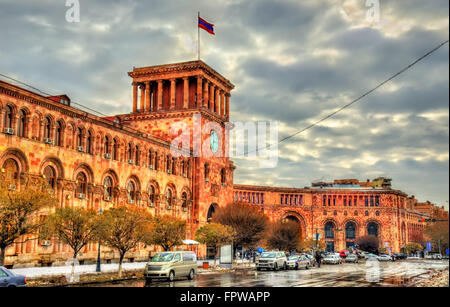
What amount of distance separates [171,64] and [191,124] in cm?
929

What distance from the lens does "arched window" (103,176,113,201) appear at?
46.0m

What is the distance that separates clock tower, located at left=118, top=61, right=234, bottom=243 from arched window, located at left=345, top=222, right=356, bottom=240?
56.7 metres

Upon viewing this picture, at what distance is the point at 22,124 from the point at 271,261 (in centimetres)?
2252

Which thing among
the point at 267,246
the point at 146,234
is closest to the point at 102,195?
the point at 146,234

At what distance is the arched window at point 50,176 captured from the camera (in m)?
39.1

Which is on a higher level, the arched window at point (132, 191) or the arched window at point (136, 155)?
the arched window at point (136, 155)

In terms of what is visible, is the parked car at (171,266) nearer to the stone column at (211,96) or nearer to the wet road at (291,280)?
the wet road at (291,280)

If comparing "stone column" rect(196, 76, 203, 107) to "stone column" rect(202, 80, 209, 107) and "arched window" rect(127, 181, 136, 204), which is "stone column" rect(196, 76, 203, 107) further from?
"arched window" rect(127, 181, 136, 204)

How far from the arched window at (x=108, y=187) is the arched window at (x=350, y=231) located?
8142cm

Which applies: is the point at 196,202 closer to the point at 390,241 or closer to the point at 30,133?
the point at 30,133

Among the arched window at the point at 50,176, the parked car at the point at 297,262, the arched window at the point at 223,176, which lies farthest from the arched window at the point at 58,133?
the arched window at the point at 223,176

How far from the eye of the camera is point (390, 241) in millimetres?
115438

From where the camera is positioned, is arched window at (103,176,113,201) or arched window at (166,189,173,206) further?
arched window at (166,189,173,206)

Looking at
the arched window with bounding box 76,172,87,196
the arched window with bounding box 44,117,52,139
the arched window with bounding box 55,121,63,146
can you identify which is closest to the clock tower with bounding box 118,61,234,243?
the arched window with bounding box 76,172,87,196
